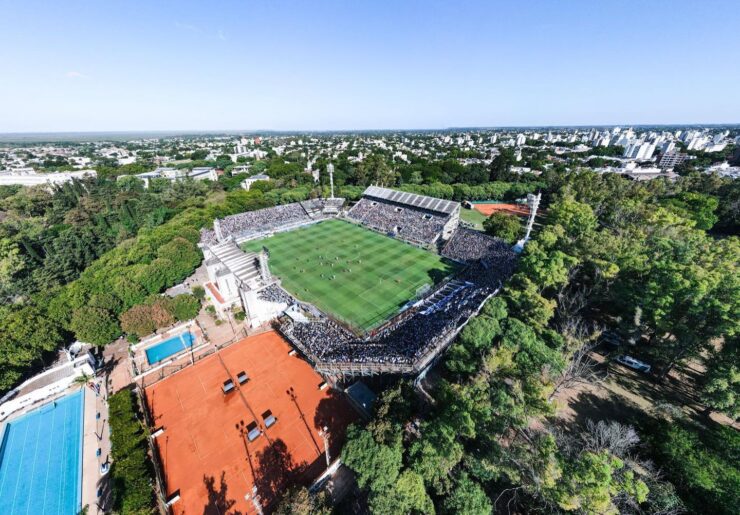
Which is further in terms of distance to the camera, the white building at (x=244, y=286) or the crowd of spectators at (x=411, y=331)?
the white building at (x=244, y=286)

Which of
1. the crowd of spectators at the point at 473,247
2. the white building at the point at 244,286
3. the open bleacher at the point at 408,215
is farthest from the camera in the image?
the open bleacher at the point at 408,215

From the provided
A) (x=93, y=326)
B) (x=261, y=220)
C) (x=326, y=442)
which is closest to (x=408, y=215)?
(x=261, y=220)

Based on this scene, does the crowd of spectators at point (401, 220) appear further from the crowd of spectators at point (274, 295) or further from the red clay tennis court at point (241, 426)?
the red clay tennis court at point (241, 426)

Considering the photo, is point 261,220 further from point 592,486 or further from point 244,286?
point 592,486

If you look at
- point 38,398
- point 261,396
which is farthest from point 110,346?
point 261,396

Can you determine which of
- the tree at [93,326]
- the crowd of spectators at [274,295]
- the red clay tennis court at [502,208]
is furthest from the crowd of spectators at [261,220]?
the red clay tennis court at [502,208]

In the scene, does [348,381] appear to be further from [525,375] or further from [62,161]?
[62,161]
